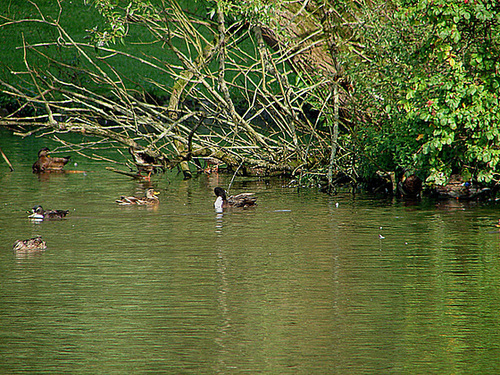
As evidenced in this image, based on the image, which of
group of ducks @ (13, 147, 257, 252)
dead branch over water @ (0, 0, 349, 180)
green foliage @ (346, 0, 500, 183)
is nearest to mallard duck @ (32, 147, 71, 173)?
dead branch over water @ (0, 0, 349, 180)

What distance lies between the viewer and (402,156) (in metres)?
16.2

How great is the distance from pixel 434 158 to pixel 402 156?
2.31ft

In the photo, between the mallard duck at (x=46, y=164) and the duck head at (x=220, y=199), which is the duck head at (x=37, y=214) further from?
the mallard duck at (x=46, y=164)

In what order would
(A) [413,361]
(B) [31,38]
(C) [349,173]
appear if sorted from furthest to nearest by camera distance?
(B) [31,38], (C) [349,173], (A) [413,361]

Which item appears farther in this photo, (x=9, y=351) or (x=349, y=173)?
(x=349, y=173)

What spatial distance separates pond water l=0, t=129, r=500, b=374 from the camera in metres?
7.10

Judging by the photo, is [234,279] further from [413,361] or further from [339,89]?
[339,89]

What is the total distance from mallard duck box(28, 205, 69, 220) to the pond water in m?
0.21

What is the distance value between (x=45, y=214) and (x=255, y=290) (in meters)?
6.18

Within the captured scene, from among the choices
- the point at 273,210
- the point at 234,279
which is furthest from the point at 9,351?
the point at 273,210

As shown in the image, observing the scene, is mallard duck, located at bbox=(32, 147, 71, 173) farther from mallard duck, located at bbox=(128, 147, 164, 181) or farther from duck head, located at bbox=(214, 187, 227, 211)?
duck head, located at bbox=(214, 187, 227, 211)

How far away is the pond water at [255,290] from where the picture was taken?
7.10m

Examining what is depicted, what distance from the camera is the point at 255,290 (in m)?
9.30

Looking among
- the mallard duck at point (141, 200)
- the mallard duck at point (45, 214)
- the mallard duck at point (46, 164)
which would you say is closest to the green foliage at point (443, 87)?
the mallard duck at point (141, 200)
